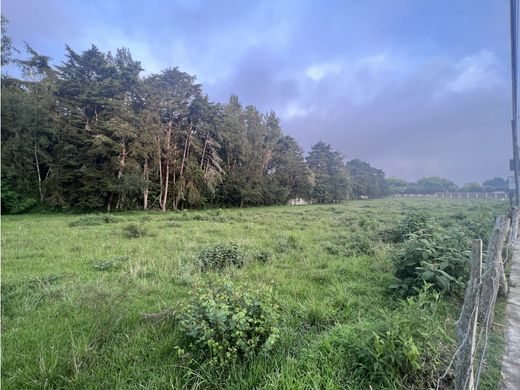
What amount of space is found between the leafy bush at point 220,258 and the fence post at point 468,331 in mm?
4440

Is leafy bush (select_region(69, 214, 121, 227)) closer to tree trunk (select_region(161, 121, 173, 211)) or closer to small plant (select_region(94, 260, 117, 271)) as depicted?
small plant (select_region(94, 260, 117, 271))

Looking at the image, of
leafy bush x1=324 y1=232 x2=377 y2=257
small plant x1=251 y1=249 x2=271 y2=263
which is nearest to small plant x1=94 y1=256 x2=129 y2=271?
small plant x1=251 y1=249 x2=271 y2=263

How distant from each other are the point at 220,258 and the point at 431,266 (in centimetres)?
416

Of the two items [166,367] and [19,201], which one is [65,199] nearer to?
[19,201]

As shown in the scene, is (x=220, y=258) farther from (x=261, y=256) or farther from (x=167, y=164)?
(x=167, y=164)

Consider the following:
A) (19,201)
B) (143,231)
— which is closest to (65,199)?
(19,201)

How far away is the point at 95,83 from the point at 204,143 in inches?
444

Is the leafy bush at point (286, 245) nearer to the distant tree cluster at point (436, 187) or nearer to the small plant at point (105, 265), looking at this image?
the small plant at point (105, 265)

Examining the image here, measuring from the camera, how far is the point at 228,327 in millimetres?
2379

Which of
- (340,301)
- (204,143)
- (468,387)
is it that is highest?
(204,143)

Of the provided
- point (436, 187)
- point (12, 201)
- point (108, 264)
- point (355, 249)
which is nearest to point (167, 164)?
point (12, 201)

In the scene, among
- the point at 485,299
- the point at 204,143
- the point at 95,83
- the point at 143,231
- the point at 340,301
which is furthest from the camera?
the point at 204,143

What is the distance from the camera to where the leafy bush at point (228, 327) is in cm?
231

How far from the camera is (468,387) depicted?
64.5 inches
